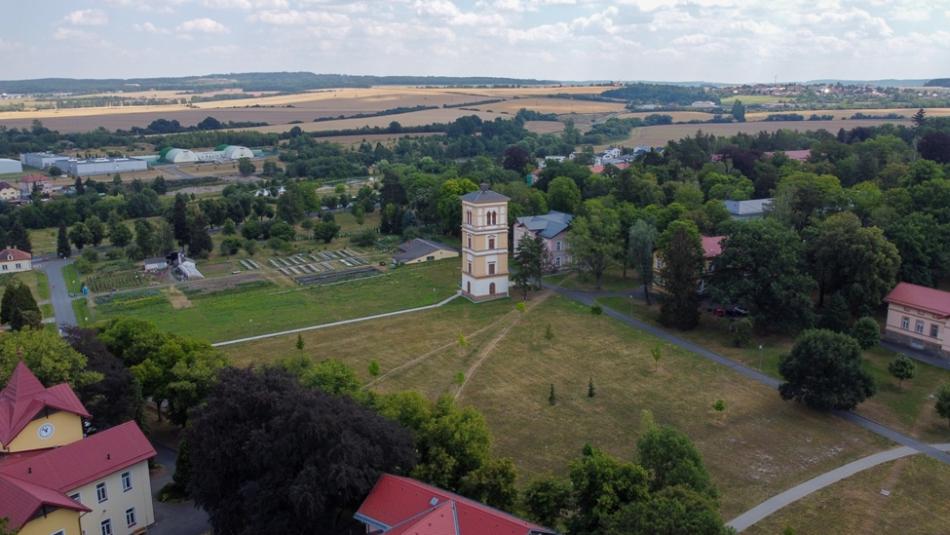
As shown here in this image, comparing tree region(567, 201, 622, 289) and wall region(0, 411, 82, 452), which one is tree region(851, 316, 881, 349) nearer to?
tree region(567, 201, 622, 289)

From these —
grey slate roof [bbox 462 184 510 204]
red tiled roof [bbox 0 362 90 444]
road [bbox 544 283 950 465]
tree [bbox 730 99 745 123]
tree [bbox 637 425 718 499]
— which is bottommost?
road [bbox 544 283 950 465]

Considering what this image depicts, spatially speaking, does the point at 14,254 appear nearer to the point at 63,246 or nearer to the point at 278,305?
the point at 63,246

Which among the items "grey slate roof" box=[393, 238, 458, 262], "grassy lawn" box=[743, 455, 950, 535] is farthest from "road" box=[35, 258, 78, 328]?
"grassy lawn" box=[743, 455, 950, 535]

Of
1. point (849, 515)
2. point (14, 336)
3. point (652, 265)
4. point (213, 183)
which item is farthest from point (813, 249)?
point (213, 183)

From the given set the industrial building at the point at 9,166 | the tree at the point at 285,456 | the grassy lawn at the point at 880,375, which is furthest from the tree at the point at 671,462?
the industrial building at the point at 9,166

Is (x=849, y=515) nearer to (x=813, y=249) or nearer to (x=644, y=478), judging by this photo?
(x=644, y=478)

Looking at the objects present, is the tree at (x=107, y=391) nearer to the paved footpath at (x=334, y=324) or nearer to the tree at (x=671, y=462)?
the paved footpath at (x=334, y=324)

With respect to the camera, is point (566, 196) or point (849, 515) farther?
point (566, 196)
